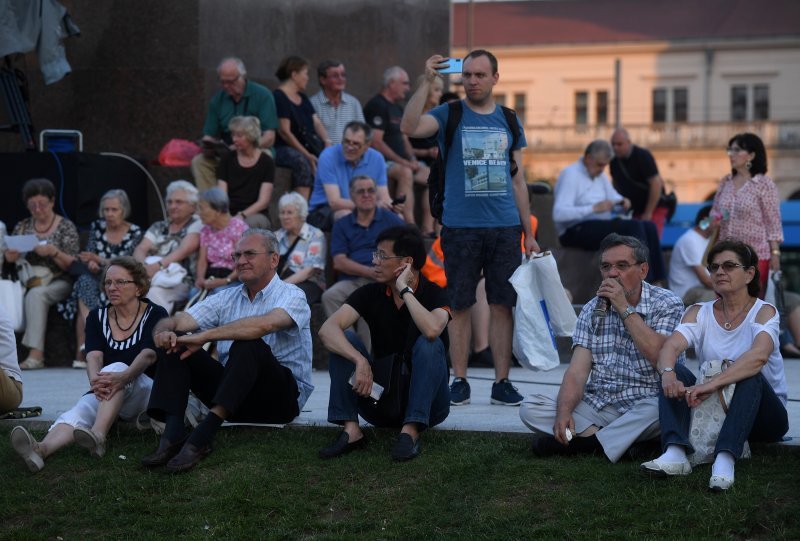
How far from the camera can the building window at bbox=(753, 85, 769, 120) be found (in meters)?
63.9

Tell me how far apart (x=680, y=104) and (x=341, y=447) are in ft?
196

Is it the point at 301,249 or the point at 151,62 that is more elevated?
the point at 151,62

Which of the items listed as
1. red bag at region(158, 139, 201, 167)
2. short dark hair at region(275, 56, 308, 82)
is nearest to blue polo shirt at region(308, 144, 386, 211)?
short dark hair at region(275, 56, 308, 82)

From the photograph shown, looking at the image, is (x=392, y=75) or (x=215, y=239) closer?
(x=215, y=239)

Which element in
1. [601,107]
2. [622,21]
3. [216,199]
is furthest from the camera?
[622,21]

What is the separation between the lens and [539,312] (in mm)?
8570

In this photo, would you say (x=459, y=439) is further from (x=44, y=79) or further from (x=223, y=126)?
(x=44, y=79)

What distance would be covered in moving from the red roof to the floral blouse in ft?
172

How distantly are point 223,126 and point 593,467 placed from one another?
676cm

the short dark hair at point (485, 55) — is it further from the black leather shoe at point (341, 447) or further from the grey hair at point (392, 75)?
the grey hair at point (392, 75)

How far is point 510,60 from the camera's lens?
67.6m

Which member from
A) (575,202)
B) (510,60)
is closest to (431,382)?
(575,202)

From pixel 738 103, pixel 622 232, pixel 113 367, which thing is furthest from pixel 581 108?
pixel 113 367

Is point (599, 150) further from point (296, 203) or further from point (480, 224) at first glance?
point (480, 224)
